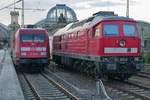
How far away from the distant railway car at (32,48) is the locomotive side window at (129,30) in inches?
Answer: 390

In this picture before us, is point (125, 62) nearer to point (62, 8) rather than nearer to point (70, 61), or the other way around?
point (70, 61)

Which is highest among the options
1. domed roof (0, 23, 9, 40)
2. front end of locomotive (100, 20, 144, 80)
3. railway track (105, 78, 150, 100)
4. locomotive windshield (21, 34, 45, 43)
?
domed roof (0, 23, 9, 40)

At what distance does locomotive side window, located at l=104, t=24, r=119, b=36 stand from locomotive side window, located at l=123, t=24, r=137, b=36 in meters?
0.38

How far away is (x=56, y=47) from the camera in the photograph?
39.2 metres

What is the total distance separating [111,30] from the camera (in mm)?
22875

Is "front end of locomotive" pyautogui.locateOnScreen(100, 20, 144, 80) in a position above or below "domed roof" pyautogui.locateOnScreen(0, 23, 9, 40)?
below

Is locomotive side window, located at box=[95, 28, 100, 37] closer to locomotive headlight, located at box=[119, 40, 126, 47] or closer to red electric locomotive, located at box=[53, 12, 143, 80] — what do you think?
red electric locomotive, located at box=[53, 12, 143, 80]

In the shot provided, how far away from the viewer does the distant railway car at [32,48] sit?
1244 inches

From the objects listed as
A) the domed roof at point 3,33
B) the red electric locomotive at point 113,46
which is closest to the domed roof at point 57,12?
the domed roof at point 3,33

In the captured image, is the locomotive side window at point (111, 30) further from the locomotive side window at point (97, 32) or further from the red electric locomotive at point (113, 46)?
the locomotive side window at point (97, 32)

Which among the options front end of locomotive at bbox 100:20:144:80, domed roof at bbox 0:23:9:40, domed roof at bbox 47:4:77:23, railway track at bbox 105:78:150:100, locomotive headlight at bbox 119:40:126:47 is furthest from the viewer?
domed roof at bbox 0:23:9:40

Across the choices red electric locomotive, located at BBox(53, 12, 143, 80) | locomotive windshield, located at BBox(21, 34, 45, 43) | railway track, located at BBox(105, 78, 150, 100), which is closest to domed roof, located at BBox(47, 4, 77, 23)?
→ locomotive windshield, located at BBox(21, 34, 45, 43)

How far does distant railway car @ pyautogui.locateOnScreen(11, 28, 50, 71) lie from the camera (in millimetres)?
31609

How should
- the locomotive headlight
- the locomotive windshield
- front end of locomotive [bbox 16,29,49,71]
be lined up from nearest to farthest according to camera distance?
1. the locomotive headlight
2. front end of locomotive [bbox 16,29,49,71]
3. the locomotive windshield
